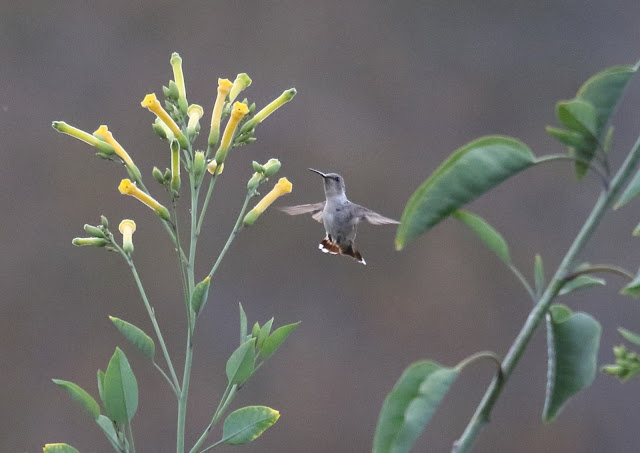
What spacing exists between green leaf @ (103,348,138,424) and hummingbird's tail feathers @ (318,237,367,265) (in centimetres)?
42

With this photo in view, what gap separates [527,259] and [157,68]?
165 centimetres

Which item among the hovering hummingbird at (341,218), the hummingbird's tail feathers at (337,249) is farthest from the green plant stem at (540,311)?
the hovering hummingbird at (341,218)

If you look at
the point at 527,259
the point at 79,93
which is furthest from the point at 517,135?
the point at 79,93

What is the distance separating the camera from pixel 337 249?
3.75 ft

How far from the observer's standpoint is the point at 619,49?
3.50 m

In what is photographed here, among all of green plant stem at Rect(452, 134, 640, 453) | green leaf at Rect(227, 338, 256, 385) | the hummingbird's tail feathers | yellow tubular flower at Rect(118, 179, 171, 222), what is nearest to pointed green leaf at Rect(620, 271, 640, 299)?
green plant stem at Rect(452, 134, 640, 453)

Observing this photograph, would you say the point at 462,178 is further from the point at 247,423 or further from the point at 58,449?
the point at 58,449

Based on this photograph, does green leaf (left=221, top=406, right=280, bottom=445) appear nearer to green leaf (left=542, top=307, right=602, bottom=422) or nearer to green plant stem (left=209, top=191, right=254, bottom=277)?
green plant stem (left=209, top=191, right=254, bottom=277)

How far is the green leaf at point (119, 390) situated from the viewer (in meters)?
0.68

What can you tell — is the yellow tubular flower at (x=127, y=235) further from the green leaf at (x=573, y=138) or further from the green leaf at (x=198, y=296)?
the green leaf at (x=573, y=138)

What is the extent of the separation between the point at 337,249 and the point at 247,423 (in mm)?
467

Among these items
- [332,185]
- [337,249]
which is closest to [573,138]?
[337,249]

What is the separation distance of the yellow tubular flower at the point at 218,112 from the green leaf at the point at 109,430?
28 centimetres

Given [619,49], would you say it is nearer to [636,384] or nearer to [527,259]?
[527,259]
